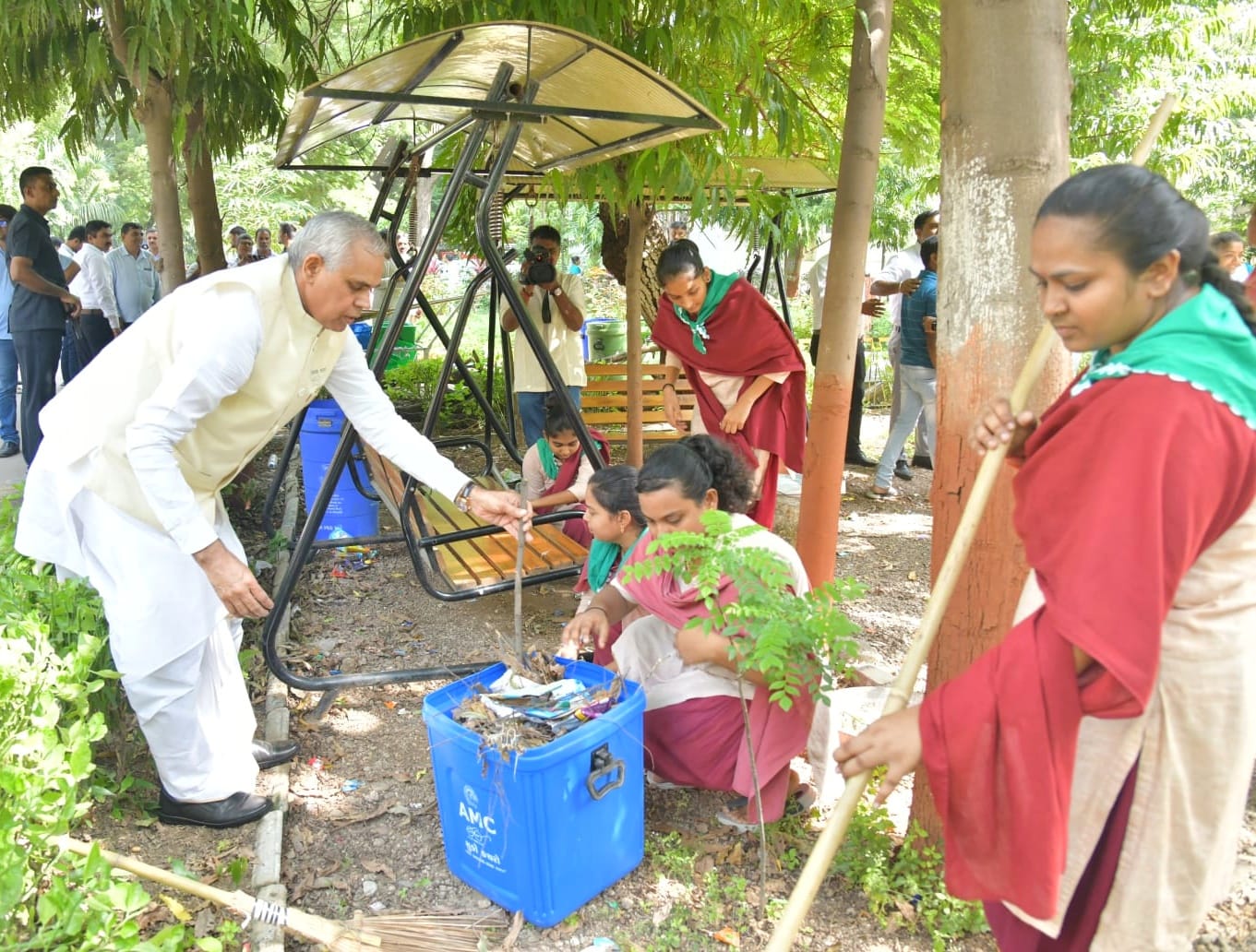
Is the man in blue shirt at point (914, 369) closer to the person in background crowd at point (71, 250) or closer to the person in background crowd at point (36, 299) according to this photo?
the person in background crowd at point (36, 299)

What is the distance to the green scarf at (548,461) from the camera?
5176mm

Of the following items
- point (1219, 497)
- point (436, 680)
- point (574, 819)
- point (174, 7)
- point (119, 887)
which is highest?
point (174, 7)

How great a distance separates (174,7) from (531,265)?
2.78 m

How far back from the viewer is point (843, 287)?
380 cm

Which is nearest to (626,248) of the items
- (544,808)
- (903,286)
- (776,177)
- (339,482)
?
(776,177)

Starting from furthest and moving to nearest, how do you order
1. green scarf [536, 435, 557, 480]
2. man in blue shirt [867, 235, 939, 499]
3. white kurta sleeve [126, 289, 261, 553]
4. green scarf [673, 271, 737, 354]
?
man in blue shirt [867, 235, 939, 499]
green scarf [536, 435, 557, 480]
green scarf [673, 271, 737, 354]
white kurta sleeve [126, 289, 261, 553]

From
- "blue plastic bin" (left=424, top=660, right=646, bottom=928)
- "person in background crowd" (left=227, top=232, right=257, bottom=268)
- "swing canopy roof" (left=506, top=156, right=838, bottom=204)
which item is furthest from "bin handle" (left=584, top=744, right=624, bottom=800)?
"person in background crowd" (left=227, top=232, right=257, bottom=268)

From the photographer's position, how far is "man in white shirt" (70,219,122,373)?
882 centimetres

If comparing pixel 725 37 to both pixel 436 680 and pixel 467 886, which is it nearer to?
pixel 436 680

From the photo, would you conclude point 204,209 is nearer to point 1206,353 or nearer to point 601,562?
point 601,562

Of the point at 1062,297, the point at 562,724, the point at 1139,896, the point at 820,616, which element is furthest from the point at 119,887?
the point at 1062,297

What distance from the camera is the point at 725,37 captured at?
4.38m

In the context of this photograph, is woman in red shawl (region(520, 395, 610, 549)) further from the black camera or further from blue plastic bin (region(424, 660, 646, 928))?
blue plastic bin (region(424, 660, 646, 928))

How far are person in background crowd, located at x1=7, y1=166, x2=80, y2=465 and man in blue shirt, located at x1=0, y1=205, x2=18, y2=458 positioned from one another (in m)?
0.52
